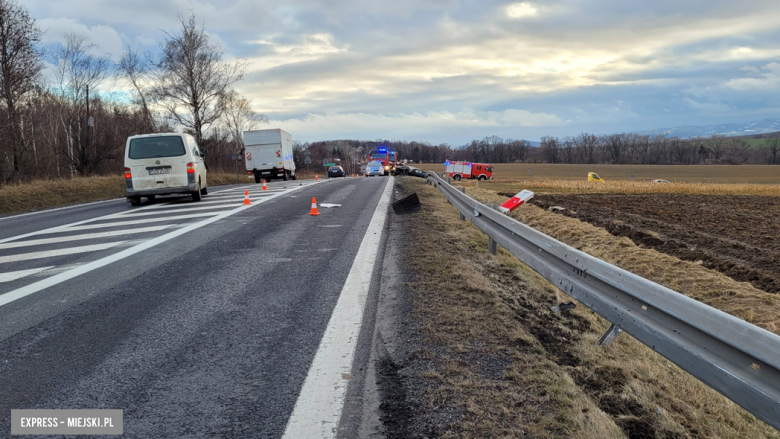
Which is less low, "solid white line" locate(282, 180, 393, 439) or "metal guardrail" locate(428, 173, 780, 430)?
"metal guardrail" locate(428, 173, 780, 430)

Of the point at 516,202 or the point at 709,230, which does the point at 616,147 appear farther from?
the point at 516,202

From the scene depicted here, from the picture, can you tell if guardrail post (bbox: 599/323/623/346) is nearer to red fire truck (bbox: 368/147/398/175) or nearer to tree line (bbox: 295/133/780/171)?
red fire truck (bbox: 368/147/398/175)

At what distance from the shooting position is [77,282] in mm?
5879

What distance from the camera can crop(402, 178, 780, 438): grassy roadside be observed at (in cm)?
280

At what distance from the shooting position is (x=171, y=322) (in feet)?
14.7

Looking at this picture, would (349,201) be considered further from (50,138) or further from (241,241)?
(50,138)

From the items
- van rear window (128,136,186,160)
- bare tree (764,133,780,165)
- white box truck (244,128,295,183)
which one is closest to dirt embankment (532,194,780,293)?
van rear window (128,136,186,160)

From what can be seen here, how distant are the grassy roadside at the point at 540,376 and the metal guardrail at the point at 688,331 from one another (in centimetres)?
37

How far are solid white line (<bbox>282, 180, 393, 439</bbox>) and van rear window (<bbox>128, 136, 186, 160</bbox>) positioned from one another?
10.4m

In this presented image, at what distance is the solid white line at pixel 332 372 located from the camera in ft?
8.99

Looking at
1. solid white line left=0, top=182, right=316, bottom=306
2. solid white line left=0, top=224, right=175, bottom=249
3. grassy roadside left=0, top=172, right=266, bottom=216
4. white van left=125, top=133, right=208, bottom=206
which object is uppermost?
white van left=125, top=133, right=208, bottom=206

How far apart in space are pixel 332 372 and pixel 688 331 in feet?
6.79

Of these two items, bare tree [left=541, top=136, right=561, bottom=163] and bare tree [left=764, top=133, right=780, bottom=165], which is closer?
bare tree [left=764, top=133, right=780, bottom=165]

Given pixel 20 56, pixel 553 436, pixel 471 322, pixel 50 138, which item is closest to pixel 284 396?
pixel 553 436
